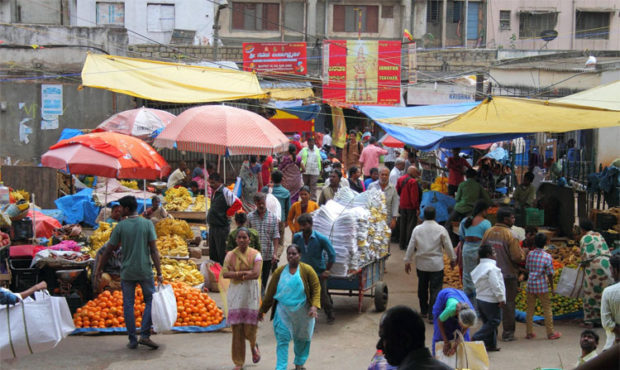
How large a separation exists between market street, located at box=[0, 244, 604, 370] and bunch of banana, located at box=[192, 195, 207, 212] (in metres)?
7.55

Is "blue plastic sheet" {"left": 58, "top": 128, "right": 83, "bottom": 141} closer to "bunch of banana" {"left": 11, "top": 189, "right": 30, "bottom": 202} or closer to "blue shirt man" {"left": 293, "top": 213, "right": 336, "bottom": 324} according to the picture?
"bunch of banana" {"left": 11, "top": 189, "right": 30, "bottom": 202}

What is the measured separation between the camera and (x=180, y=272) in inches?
432

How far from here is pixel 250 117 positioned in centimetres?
1186

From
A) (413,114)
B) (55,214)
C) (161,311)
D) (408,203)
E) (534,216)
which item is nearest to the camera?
(161,311)

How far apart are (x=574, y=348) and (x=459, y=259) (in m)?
1.99

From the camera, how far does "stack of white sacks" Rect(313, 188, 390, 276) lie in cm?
930

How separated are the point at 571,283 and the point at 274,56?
18.7 m

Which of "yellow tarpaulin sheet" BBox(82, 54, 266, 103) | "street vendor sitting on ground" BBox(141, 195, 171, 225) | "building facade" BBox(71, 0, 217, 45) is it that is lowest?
"street vendor sitting on ground" BBox(141, 195, 171, 225)

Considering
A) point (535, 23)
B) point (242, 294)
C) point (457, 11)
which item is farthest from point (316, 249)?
point (535, 23)

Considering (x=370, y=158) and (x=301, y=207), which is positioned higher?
(x=370, y=158)

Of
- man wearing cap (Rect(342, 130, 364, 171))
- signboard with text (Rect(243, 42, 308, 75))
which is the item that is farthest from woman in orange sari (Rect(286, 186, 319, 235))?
signboard with text (Rect(243, 42, 308, 75))

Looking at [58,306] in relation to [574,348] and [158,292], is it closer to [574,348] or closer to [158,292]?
[158,292]

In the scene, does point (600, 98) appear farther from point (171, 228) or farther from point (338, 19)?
point (338, 19)

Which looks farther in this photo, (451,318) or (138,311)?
(138,311)
